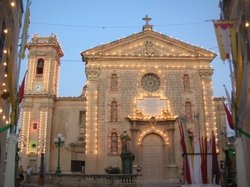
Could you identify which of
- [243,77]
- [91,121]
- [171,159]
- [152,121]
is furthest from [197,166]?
[91,121]

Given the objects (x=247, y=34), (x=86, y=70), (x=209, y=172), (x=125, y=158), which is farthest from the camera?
(x=86, y=70)

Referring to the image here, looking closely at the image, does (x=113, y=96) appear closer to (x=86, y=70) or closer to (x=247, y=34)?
(x=86, y=70)

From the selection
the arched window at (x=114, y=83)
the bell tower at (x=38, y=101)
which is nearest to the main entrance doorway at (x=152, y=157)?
the arched window at (x=114, y=83)

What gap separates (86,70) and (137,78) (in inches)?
183

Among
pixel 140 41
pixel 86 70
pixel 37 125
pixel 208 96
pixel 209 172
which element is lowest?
pixel 209 172

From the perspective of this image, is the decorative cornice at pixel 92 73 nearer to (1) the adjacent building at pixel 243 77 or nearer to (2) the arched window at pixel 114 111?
(2) the arched window at pixel 114 111

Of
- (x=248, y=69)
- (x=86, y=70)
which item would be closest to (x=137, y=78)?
(x=86, y=70)

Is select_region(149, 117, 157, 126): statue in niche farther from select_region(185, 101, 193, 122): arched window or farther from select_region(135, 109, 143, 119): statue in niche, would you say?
select_region(185, 101, 193, 122): arched window

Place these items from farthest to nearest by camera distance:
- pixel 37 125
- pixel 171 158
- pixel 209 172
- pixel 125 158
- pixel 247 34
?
pixel 37 125, pixel 171 158, pixel 125 158, pixel 247 34, pixel 209 172

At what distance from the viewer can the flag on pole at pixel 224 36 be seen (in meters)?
16.0

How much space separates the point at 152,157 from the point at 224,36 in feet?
50.2

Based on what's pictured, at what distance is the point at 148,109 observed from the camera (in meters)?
29.7

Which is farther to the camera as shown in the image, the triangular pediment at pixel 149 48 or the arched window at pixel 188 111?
the triangular pediment at pixel 149 48

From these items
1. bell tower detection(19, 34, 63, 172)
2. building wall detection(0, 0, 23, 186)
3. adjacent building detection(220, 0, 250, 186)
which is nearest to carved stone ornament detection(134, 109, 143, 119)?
bell tower detection(19, 34, 63, 172)
